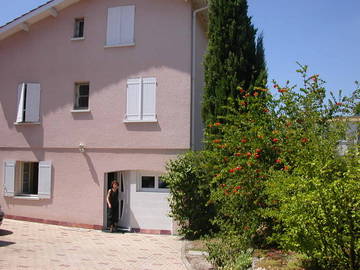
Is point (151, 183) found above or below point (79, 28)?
below

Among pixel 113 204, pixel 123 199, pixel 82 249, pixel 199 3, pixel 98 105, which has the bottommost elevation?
pixel 82 249

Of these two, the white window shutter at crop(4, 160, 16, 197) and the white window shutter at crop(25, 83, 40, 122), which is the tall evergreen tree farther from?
the white window shutter at crop(4, 160, 16, 197)

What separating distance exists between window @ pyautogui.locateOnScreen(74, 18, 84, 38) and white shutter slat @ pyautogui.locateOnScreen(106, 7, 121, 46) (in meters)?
1.35

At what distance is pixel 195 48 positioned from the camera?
13.1 metres

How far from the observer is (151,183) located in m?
13.0

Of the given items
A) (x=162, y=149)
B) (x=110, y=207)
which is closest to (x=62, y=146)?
(x=110, y=207)

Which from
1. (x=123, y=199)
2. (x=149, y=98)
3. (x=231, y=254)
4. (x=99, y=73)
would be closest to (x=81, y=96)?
(x=99, y=73)

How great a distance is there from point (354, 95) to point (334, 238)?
3974 mm

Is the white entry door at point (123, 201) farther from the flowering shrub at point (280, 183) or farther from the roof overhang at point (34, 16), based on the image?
the roof overhang at point (34, 16)

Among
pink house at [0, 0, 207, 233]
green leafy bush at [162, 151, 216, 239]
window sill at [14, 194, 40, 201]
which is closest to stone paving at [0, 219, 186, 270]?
green leafy bush at [162, 151, 216, 239]

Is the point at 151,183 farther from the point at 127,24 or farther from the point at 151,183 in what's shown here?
the point at 127,24

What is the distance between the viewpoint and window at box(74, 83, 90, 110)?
14.1 m

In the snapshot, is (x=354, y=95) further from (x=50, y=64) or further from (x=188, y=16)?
(x=50, y=64)

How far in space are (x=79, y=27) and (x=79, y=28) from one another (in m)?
0.04
